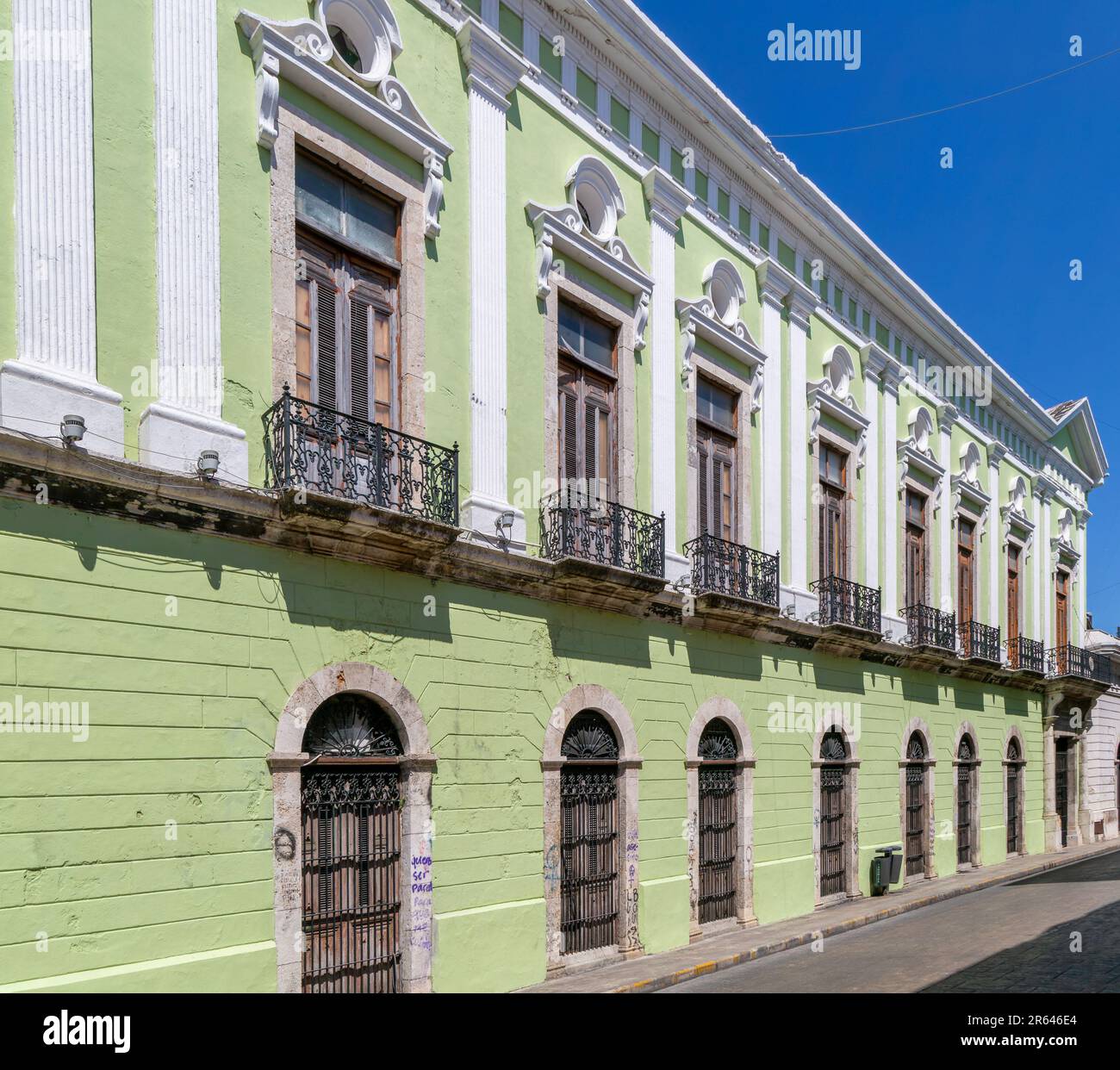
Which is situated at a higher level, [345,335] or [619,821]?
[345,335]

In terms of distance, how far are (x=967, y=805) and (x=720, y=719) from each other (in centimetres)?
1035

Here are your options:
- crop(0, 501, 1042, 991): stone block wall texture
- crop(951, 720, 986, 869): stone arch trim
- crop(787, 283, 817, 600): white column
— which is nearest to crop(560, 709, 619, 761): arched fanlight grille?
crop(0, 501, 1042, 991): stone block wall texture

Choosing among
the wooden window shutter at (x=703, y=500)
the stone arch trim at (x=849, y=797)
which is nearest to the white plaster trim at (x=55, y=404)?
the wooden window shutter at (x=703, y=500)

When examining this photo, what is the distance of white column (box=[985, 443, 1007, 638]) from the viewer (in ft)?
78.0

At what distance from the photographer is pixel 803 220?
54.8ft

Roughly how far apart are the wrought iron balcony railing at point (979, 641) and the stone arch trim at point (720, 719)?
26.8 feet

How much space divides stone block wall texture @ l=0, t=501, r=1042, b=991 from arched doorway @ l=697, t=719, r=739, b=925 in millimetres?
824

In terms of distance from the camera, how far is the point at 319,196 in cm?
954

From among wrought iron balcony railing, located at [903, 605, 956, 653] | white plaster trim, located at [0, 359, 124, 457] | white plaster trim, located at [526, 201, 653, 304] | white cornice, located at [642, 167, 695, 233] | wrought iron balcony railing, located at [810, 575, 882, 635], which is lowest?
wrought iron balcony railing, located at [903, 605, 956, 653]

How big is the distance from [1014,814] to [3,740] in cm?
2259

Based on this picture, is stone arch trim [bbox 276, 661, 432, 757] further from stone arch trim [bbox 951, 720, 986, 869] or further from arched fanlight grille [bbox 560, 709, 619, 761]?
stone arch trim [bbox 951, 720, 986, 869]

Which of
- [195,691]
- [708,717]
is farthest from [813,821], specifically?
[195,691]

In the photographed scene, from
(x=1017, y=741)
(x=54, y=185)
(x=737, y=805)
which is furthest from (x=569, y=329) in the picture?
(x=1017, y=741)

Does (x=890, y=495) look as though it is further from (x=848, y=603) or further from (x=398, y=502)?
(x=398, y=502)
